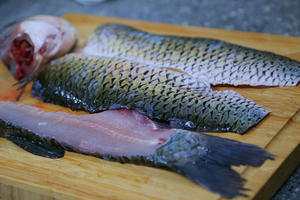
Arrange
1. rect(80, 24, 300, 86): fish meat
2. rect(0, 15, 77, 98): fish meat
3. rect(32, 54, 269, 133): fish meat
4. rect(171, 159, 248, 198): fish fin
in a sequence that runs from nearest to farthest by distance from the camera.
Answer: rect(171, 159, 248, 198): fish fin → rect(32, 54, 269, 133): fish meat → rect(80, 24, 300, 86): fish meat → rect(0, 15, 77, 98): fish meat

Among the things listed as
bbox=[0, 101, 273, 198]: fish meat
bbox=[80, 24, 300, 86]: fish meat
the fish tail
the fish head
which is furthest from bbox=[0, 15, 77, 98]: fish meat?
the fish tail

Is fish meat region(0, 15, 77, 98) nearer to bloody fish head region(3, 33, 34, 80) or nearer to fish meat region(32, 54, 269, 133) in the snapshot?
bloody fish head region(3, 33, 34, 80)

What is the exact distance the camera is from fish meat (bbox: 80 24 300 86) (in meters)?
1.71

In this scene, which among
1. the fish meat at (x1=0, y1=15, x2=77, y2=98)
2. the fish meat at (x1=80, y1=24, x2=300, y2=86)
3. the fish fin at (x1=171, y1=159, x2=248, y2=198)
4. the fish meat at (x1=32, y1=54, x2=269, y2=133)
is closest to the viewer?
the fish fin at (x1=171, y1=159, x2=248, y2=198)

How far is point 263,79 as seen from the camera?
1.70 metres

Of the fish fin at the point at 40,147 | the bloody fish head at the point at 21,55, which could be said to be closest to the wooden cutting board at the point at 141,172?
the fish fin at the point at 40,147

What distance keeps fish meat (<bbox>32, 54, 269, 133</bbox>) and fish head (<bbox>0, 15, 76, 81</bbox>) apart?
6.4 inches

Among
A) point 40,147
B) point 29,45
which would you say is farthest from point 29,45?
point 40,147

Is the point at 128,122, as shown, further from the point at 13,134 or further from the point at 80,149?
the point at 13,134

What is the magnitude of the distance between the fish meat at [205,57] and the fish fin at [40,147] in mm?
610

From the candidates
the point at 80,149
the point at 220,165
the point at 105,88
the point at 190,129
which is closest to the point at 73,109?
the point at 105,88

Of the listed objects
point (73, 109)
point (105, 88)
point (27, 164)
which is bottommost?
point (27, 164)

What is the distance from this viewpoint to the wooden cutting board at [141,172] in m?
1.30

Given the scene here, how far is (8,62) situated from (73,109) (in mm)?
574
